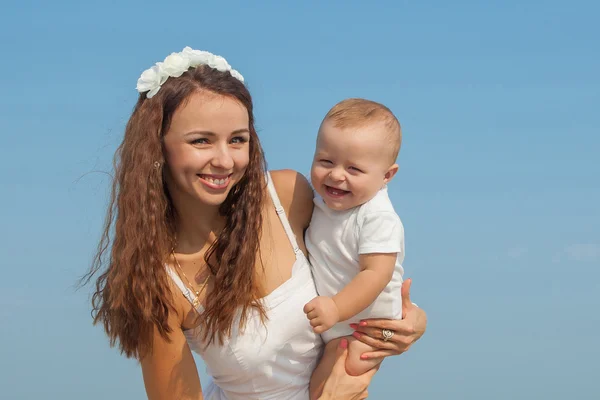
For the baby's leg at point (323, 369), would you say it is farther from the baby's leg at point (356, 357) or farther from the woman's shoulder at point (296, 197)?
the woman's shoulder at point (296, 197)

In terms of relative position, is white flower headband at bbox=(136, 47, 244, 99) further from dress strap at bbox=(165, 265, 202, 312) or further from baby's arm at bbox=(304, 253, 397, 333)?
baby's arm at bbox=(304, 253, 397, 333)

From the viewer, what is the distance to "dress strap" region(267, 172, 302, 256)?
585cm

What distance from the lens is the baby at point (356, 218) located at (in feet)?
17.5

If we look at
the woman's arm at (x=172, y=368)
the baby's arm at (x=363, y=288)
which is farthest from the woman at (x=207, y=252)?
the baby's arm at (x=363, y=288)

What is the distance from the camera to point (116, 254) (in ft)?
19.1

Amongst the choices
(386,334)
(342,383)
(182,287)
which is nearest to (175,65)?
(182,287)

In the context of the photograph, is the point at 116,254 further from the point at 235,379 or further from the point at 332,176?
the point at 332,176

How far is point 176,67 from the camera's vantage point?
566 centimetres

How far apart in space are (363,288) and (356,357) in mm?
586

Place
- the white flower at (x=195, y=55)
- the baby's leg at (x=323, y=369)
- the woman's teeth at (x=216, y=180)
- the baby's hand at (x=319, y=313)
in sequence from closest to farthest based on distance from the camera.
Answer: the baby's hand at (x=319, y=313), the woman's teeth at (x=216, y=180), the white flower at (x=195, y=55), the baby's leg at (x=323, y=369)

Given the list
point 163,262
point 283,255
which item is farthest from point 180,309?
point 283,255

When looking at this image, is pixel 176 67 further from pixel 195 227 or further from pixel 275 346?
pixel 275 346

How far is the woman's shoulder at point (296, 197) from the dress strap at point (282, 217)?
0.08 feet

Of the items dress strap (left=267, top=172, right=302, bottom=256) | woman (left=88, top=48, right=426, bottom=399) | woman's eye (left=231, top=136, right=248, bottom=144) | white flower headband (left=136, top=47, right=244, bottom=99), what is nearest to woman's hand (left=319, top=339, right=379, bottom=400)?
woman (left=88, top=48, right=426, bottom=399)
